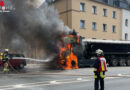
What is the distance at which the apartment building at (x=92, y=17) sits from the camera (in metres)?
30.5

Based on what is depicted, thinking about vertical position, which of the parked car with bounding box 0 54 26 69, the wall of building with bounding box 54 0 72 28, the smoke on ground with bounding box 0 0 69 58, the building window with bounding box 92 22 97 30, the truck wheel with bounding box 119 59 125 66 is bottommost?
the truck wheel with bounding box 119 59 125 66

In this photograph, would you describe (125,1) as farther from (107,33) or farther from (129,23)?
(107,33)

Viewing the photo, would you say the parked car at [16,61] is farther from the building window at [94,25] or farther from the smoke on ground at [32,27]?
the building window at [94,25]

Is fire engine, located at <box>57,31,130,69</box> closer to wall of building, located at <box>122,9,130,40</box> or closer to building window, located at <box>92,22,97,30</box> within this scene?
building window, located at <box>92,22,97,30</box>

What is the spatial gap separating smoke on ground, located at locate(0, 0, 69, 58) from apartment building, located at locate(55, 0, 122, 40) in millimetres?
13349

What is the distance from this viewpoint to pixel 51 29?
54.4 feet

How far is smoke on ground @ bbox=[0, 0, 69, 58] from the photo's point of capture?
15.5 m

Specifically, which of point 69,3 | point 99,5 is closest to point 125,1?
point 99,5

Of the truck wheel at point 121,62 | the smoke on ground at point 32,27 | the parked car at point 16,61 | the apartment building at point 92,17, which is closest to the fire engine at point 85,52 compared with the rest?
the truck wheel at point 121,62

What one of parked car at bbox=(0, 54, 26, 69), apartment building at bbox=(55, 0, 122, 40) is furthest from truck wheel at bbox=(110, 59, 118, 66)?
apartment building at bbox=(55, 0, 122, 40)

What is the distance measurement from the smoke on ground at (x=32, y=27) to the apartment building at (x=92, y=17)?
13349 mm

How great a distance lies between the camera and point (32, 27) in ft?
52.3

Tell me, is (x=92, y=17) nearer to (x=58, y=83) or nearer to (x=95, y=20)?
(x=95, y=20)

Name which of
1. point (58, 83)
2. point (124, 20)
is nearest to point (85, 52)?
point (58, 83)
